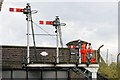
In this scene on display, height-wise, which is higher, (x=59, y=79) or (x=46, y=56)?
(x=46, y=56)

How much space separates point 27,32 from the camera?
64.7 feet

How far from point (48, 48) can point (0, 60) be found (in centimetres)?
316

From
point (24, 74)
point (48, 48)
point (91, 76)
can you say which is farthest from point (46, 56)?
point (91, 76)

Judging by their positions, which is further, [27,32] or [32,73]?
[32,73]

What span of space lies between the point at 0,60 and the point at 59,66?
4054 millimetres

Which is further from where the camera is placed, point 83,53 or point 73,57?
point 73,57

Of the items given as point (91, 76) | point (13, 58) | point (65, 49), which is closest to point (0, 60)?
point (13, 58)

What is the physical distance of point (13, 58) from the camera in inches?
853

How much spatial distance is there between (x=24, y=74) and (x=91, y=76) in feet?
13.6

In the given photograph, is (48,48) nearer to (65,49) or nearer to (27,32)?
(65,49)

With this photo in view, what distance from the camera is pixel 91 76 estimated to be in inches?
802

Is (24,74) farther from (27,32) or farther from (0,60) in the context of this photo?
(27,32)

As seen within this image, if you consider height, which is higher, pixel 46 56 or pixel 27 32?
pixel 27 32

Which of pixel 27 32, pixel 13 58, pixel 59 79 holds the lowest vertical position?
pixel 59 79
